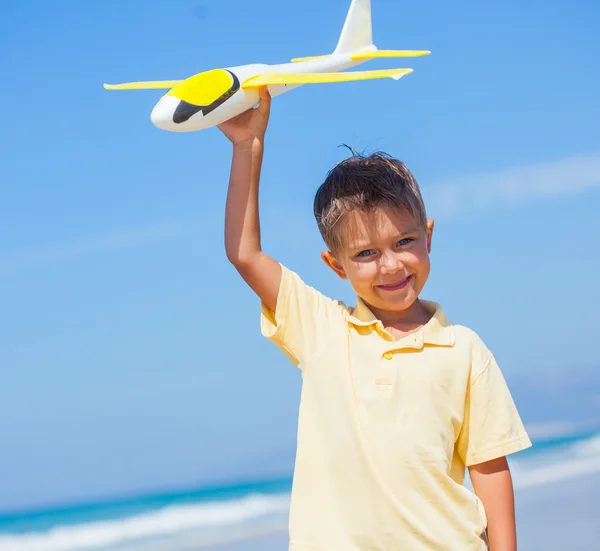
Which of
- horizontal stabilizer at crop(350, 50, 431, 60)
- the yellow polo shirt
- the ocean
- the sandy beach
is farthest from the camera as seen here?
the ocean

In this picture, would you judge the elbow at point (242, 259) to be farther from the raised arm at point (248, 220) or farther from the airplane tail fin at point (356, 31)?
the airplane tail fin at point (356, 31)

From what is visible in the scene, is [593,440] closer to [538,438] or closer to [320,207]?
[538,438]

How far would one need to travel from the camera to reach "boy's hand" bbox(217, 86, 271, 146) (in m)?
3.03

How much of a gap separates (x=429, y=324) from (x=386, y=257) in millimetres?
252

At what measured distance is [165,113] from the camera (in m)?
3.00

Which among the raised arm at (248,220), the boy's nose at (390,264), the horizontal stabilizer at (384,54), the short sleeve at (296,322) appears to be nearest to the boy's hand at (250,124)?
the raised arm at (248,220)

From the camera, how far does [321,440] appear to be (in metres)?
2.92

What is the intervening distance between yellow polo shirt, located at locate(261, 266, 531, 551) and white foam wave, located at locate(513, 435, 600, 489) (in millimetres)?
9621

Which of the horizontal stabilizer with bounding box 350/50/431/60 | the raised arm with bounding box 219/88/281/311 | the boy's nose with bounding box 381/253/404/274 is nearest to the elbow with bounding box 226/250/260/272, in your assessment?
the raised arm with bounding box 219/88/281/311

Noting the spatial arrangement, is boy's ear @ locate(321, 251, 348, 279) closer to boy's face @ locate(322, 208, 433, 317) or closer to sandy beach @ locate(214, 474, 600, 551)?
boy's face @ locate(322, 208, 433, 317)

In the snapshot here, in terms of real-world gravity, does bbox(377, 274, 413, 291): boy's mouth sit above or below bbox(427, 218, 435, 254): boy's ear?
below

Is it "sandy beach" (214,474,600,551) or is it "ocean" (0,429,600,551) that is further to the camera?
"ocean" (0,429,600,551)

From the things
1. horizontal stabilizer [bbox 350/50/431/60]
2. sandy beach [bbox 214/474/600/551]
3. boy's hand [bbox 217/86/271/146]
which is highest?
horizontal stabilizer [bbox 350/50/431/60]

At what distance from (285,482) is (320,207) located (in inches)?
483
